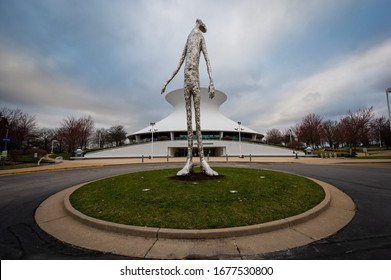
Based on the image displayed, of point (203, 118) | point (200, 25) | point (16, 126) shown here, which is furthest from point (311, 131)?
point (16, 126)

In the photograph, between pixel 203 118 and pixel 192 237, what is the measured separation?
156 feet

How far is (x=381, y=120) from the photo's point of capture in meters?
58.3

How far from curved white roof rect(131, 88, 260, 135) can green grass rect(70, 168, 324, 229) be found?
38.8m

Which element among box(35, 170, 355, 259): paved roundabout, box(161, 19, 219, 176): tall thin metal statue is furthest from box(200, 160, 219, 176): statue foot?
box(35, 170, 355, 259): paved roundabout

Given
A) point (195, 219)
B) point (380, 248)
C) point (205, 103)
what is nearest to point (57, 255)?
point (195, 219)

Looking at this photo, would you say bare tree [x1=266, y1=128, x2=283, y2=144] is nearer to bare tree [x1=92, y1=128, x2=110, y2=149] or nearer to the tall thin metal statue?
bare tree [x1=92, y1=128, x2=110, y2=149]

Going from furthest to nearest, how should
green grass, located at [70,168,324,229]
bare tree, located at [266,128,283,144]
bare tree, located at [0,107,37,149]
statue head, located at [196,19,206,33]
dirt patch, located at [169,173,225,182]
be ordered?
bare tree, located at [266,128,283,144] < bare tree, located at [0,107,37,149] < statue head, located at [196,19,206,33] < dirt patch, located at [169,173,225,182] < green grass, located at [70,168,324,229]

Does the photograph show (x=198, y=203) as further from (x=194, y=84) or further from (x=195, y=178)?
(x=194, y=84)

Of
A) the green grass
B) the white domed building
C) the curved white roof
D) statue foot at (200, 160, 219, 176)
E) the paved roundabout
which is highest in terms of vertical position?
the curved white roof

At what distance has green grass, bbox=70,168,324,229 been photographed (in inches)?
147

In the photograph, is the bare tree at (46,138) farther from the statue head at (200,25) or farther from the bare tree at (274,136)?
the bare tree at (274,136)

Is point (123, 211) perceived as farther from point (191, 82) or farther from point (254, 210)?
point (191, 82)

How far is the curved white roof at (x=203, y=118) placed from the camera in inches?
1849

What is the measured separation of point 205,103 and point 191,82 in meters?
47.2
